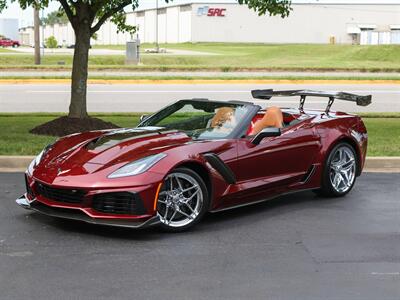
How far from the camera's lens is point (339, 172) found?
24.6 feet

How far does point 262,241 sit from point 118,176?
134cm

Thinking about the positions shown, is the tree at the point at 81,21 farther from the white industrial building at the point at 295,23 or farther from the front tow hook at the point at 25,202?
the white industrial building at the point at 295,23

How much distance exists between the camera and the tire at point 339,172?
23.9 feet

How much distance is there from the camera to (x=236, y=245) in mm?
5586

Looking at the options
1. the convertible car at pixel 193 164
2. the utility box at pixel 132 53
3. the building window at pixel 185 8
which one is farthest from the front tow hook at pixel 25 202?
the building window at pixel 185 8

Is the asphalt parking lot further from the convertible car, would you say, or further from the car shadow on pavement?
the convertible car

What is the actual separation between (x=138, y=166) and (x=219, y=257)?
3.58 feet

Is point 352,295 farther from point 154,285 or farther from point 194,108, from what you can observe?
point 194,108

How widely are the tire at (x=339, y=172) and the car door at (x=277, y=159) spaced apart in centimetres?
A: 31

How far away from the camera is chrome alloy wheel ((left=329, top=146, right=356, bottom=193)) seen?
292 inches

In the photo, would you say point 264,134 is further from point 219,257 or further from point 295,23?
point 295,23

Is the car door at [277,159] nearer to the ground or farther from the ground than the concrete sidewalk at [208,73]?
farther from the ground

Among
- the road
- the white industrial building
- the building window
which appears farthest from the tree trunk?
the building window

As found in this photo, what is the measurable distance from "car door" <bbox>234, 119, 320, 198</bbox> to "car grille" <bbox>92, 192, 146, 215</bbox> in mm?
1150
